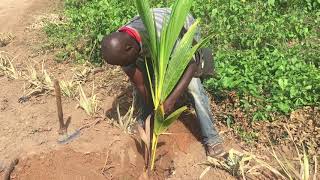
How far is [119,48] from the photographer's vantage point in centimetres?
294

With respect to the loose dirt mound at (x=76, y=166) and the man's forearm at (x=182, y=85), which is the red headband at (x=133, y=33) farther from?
the loose dirt mound at (x=76, y=166)

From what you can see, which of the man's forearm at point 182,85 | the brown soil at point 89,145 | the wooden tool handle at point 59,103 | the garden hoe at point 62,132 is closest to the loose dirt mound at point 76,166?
the brown soil at point 89,145

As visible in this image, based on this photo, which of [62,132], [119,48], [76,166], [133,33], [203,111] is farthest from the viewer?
[62,132]

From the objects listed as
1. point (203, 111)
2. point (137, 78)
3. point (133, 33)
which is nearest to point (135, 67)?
point (137, 78)

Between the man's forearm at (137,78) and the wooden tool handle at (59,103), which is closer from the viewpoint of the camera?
the man's forearm at (137,78)

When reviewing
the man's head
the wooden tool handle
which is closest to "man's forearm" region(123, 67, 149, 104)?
the man's head

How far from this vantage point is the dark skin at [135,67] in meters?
2.96

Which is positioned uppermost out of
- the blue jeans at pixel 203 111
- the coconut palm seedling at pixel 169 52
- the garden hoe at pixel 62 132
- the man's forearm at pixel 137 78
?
the coconut palm seedling at pixel 169 52

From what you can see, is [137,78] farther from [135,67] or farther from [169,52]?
[169,52]

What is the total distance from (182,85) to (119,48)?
1.70 feet

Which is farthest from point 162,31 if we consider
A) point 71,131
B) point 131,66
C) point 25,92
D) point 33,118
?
point 25,92

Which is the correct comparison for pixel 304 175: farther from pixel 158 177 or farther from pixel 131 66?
pixel 131 66

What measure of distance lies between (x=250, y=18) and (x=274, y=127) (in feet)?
6.15

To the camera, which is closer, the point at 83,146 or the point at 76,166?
the point at 76,166
